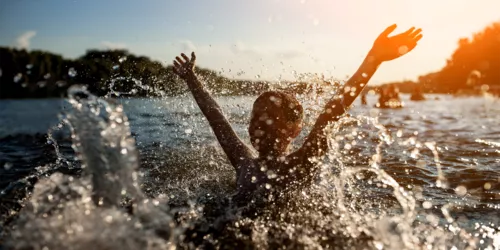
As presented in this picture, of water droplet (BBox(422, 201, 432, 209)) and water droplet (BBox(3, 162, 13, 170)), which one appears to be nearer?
water droplet (BBox(422, 201, 432, 209))

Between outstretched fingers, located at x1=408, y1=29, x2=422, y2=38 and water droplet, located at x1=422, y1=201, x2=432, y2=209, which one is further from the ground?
outstretched fingers, located at x1=408, y1=29, x2=422, y2=38

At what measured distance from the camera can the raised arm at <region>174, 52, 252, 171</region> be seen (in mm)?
4086

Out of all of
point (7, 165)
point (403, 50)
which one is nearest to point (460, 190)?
point (403, 50)

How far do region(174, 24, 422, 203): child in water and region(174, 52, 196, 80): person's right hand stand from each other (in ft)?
2.92

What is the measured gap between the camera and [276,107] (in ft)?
12.2

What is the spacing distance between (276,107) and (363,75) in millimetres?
861

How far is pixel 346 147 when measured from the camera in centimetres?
855

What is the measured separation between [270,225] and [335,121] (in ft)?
3.85

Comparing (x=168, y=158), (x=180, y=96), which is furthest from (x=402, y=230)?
(x=180, y=96)

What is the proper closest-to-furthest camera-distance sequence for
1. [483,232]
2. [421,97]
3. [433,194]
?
[483,232] → [433,194] → [421,97]

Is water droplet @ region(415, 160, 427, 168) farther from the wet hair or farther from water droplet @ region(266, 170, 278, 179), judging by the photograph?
water droplet @ region(266, 170, 278, 179)

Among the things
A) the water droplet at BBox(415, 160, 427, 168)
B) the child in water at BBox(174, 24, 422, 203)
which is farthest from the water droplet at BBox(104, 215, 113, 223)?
the water droplet at BBox(415, 160, 427, 168)

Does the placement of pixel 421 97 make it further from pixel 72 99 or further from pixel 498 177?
pixel 72 99

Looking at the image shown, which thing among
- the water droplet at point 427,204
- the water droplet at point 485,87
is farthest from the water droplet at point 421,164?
the water droplet at point 485,87
